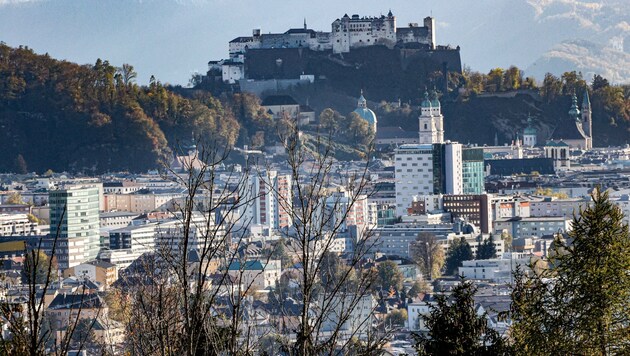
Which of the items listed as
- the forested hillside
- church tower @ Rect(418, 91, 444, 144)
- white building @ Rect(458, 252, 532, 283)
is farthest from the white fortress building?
white building @ Rect(458, 252, 532, 283)

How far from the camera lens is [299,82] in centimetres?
7794

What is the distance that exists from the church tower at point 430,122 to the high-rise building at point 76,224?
1890 cm

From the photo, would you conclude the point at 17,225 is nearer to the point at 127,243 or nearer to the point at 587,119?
the point at 127,243

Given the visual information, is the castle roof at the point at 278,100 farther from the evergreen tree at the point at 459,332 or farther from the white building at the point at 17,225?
the evergreen tree at the point at 459,332

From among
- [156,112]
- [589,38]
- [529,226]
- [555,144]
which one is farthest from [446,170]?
[589,38]

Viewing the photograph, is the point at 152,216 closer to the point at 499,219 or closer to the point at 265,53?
the point at 499,219

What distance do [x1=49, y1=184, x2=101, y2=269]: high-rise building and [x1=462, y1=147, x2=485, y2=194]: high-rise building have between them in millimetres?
12430

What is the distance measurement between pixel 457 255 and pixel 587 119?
31780 mm

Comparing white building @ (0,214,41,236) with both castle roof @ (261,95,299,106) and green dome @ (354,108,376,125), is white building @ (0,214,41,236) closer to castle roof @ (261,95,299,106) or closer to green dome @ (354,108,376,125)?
castle roof @ (261,95,299,106)

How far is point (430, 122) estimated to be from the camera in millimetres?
71625

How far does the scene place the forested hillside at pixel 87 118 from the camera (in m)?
71.5

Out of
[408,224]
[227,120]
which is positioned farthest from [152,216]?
[227,120]

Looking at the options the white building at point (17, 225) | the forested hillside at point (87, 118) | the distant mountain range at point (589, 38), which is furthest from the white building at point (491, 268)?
the distant mountain range at point (589, 38)

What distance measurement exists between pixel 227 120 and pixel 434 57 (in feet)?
33.5
